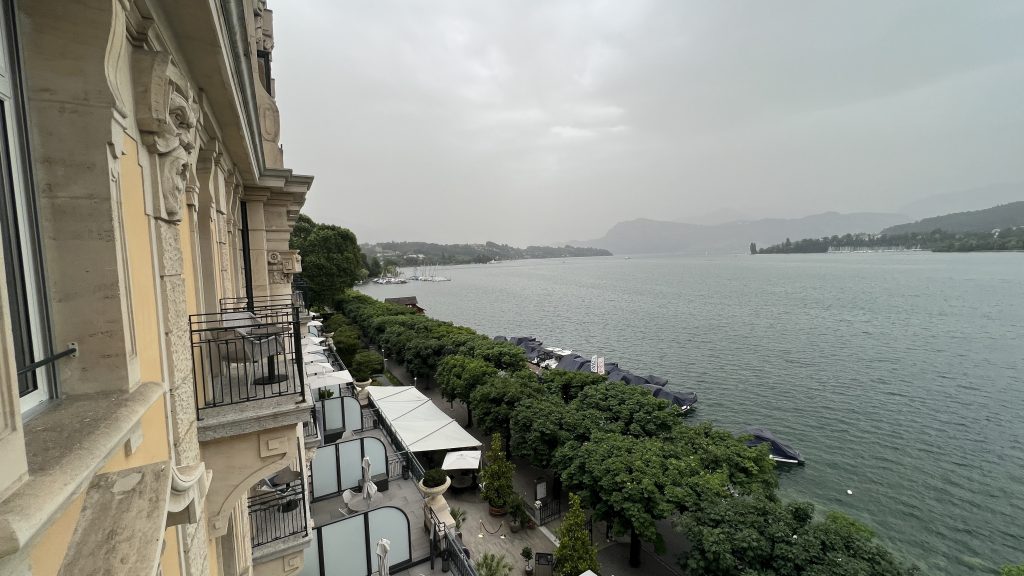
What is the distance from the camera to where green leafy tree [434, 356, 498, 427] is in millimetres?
23500

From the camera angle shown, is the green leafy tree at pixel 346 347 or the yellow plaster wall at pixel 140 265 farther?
the green leafy tree at pixel 346 347

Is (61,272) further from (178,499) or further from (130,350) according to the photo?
(178,499)

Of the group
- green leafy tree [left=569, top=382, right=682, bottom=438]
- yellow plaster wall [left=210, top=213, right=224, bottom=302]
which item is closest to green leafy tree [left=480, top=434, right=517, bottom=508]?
green leafy tree [left=569, top=382, right=682, bottom=438]

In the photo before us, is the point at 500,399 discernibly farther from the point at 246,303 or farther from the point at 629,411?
the point at 246,303

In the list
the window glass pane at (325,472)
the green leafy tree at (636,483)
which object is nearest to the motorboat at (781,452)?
the green leafy tree at (636,483)

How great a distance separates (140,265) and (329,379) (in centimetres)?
1912

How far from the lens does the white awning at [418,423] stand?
60.6 feet

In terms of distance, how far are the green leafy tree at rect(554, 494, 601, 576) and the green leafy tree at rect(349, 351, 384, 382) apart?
21453mm

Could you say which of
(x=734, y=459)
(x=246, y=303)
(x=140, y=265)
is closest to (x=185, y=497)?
(x=140, y=265)

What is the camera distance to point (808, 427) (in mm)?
26656

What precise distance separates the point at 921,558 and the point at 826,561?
35.7 feet

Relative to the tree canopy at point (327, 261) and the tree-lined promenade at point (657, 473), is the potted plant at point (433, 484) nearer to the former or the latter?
the tree-lined promenade at point (657, 473)

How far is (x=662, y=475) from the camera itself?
13383 millimetres

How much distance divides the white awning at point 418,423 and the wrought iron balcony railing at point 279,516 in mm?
8809
